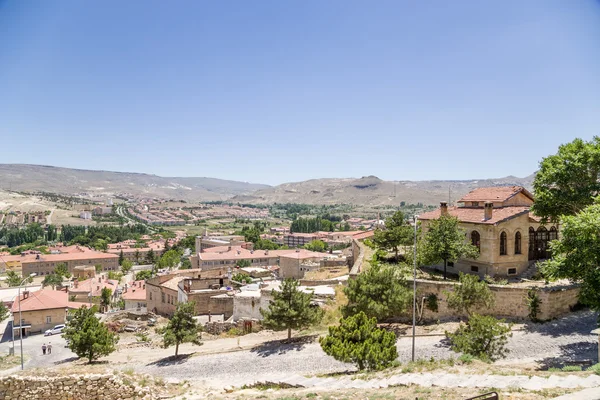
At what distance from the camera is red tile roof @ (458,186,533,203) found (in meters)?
28.8

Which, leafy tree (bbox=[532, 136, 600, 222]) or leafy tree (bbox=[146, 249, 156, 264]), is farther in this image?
leafy tree (bbox=[146, 249, 156, 264])

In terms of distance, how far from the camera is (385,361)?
16.1 m

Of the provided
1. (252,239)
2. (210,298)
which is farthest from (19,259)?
(210,298)

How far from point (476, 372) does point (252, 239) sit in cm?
11257

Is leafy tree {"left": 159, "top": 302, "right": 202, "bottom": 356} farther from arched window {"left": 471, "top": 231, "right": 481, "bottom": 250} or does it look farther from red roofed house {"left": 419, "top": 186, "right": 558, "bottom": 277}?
arched window {"left": 471, "top": 231, "right": 481, "bottom": 250}

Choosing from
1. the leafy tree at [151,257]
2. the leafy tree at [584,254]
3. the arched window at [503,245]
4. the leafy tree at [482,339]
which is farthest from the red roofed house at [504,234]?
the leafy tree at [151,257]

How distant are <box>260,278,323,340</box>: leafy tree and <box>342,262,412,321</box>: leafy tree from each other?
2.02 m

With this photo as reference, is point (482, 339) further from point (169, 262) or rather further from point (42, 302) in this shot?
point (169, 262)

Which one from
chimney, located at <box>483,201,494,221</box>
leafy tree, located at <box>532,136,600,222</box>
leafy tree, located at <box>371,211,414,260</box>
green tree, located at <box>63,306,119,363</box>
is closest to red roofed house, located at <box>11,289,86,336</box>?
green tree, located at <box>63,306,119,363</box>

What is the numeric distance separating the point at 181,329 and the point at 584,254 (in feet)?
64.9

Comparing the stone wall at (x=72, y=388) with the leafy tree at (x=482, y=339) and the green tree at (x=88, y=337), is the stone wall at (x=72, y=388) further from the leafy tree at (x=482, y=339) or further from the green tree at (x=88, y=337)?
the leafy tree at (x=482, y=339)

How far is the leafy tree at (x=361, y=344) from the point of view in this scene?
16047 mm

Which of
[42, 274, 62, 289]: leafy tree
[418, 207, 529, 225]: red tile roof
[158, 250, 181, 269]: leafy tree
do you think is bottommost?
[42, 274, 62, 289]: leafy tree

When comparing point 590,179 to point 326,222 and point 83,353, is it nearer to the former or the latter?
point 83,353
